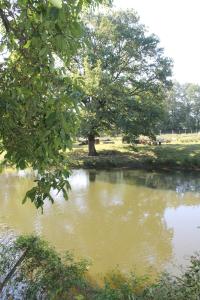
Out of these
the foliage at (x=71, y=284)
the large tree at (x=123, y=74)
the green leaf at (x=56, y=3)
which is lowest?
the foliage at (x=71, y=284)

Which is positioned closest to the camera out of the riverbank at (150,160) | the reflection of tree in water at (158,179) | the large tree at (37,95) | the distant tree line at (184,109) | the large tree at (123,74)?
the large tree at (37,95)

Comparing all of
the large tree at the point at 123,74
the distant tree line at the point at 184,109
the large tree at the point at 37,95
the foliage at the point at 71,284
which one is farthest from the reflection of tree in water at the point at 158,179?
the distant tree line at the point at 184,109

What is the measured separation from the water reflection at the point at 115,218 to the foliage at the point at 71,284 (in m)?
1.50

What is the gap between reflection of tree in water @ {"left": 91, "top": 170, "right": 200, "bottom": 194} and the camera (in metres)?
18.2

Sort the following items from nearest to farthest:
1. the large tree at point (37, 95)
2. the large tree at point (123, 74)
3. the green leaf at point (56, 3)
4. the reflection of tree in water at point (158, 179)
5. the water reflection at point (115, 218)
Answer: the green leaf at point (56, 3), the large tree at point (37, 95), the water reflection at point (115, 218), the reflection of tree in water at point (158, 179), the large tree at point (123, 74)

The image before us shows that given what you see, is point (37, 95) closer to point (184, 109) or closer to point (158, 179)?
point (158, 179)

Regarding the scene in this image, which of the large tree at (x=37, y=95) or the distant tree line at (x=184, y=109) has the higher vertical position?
the distant tree line at (x=184, y=109)

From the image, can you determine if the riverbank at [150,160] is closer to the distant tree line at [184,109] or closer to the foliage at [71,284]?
the foliage at [71,284]

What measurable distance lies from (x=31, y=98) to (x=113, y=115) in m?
22.7

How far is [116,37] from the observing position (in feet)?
87.6

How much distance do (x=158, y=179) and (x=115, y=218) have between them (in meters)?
8.57

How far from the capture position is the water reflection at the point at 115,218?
905 centimetres

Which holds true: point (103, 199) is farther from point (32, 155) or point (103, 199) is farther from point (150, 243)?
point (32, 155)

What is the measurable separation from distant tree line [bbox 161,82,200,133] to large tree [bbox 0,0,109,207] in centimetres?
4999
